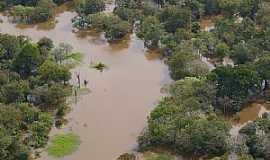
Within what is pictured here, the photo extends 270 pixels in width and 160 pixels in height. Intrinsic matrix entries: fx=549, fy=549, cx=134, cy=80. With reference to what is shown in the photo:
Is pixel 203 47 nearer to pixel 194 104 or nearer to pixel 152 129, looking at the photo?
pixel 194 104

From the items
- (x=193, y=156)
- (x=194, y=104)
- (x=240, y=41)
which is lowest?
(x=193, y=156)

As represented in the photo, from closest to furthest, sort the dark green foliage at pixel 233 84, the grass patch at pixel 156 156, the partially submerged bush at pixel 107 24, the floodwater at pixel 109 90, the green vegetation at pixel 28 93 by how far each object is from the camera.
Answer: the grass patch at pixel 156 156, the green vegetation at pixel 28 93, the floodwater at pixel 109 90, the dark green foliage at pixel 233 84, the partially submerged bush at pixel 107 24

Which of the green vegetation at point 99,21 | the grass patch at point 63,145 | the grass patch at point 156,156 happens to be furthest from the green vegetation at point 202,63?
the grass patch at point 63,145

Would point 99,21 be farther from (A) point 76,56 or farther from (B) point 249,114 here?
(B) point 249,114

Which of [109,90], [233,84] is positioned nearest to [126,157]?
[233,84]

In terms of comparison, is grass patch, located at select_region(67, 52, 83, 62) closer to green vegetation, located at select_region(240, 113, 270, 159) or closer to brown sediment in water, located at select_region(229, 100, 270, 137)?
brown sediment in water, located at select_region(229, 100, 270, 137)

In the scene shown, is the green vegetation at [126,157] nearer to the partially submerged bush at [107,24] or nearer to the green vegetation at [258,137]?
the green vegetation at [258,137]

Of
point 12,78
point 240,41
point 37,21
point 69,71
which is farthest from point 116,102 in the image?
point 37,21
